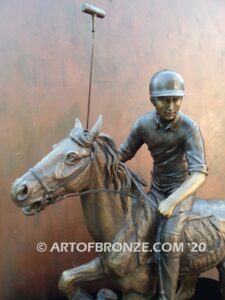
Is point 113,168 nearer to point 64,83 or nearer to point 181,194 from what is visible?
point 181,194

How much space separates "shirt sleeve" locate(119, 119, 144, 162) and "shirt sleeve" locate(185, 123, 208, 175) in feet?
0.67

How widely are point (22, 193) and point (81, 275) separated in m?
0.45

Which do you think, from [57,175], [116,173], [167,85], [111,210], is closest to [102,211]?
[111,210]

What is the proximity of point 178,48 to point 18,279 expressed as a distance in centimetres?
164

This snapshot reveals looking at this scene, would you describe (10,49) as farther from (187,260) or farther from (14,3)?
(187,260)

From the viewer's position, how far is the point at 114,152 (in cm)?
135

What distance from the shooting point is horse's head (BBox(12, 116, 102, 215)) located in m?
1.23

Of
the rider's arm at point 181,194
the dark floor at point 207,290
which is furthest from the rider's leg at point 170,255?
the dark floor at point 207,290

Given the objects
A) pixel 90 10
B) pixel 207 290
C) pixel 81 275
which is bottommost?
pixel 207 290

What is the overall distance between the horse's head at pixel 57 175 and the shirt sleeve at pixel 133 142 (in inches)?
11.3

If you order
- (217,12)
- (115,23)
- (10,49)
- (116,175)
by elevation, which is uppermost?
(217,12)

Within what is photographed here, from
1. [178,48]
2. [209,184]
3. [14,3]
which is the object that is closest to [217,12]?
[178,48]

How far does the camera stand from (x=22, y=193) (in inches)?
48.5

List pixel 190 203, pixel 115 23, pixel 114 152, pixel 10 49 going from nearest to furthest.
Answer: pixel 114 152 < pixel 190 203 < pixel 10 49 < pixel 115 23
